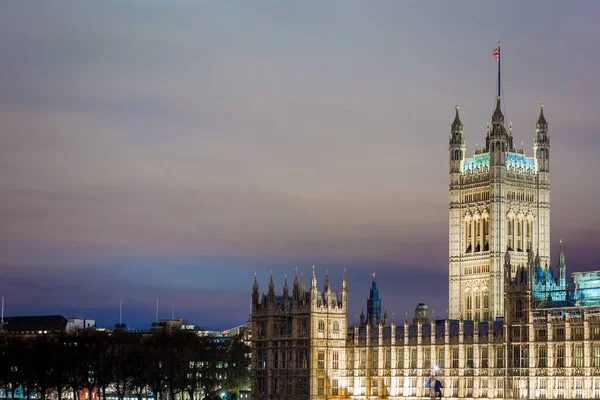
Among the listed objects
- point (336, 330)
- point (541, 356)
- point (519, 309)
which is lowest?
point (541, 356)

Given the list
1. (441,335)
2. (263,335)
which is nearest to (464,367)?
(441,335)

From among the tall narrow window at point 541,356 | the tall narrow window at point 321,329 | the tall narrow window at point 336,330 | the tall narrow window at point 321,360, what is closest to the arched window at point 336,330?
the tall narrow window at point 336,330

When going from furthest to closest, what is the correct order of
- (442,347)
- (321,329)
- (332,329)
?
(332,329), (321,329), (442,347)

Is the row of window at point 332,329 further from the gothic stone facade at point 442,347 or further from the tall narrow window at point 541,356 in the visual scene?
the tall narrow window at point 541,356

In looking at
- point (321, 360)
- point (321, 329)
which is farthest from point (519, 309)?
point (321, 360)

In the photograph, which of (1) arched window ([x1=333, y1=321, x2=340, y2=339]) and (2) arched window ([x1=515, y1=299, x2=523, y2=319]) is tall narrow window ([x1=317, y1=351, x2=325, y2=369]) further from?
(2) arched window ([x1=515, y1=299, x2=523, y2=319])

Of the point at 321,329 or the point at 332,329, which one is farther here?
the point at 332,329

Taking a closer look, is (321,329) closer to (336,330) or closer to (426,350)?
(336,330)

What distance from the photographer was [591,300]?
525 ft

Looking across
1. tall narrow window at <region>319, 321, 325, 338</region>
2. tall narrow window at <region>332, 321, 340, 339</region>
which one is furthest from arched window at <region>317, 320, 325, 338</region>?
tall narrow window at <region>332, 321, 340, 339</region>

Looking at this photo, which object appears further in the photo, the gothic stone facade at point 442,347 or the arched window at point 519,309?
the arched window at point 519,309

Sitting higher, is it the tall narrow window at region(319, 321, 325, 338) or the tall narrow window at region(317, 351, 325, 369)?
the tall narrow window at region(319, 321, 325, 338)

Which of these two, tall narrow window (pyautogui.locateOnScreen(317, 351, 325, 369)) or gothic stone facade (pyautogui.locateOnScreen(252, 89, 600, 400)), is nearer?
gothic stone facade (pyautogui.locateOnScreen(252, 89, 600, 400))

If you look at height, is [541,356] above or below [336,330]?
below
